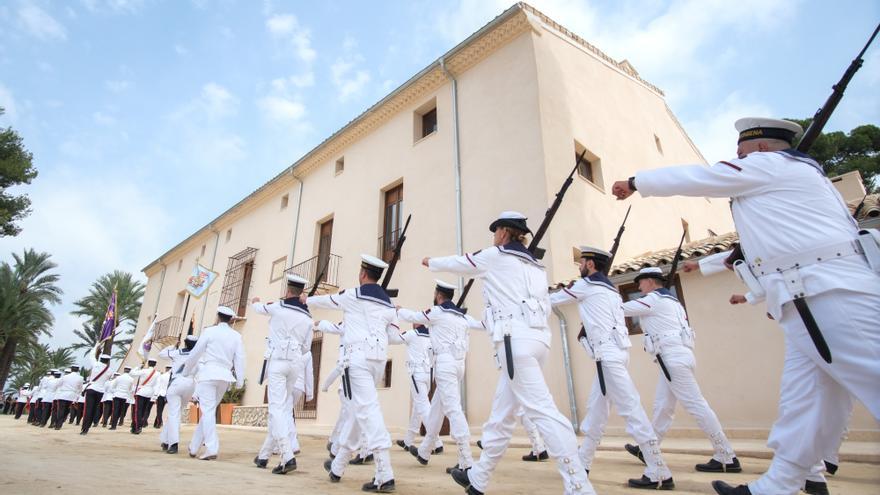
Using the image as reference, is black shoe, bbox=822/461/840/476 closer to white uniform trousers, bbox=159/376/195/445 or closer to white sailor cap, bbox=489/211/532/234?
white sailor cap, bbox=489/211/532/234

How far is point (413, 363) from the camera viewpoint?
671 centimetres

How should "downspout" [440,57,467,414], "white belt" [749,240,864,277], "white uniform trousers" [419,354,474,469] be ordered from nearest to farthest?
"white belt" [749,240,864,277]
"white uniform trousers" [419,354,474,469]
"downspout" [440,57,467,414]

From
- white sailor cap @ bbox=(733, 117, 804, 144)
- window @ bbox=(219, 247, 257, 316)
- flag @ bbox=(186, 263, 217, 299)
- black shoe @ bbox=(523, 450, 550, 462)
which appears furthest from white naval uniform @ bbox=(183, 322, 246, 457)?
window @ bbox=(219, 247, 257, 316)

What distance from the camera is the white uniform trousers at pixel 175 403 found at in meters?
6.70

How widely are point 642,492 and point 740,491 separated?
4.69 feet

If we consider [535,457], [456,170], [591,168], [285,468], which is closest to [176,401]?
[285,468]

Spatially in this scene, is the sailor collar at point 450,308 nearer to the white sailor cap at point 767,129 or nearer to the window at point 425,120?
the white sailor cap at point 767,129

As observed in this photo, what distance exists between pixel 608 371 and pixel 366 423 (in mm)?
2217

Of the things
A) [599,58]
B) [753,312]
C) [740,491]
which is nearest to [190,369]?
[740,491]

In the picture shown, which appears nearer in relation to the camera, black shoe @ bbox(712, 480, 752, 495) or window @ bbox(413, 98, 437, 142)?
black shoe @ bbox(712, 480, 752, 495)

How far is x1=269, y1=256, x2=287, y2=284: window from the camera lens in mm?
16222

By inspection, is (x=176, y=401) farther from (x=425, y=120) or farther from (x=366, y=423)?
(x=425, y=120)

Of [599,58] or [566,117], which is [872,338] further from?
[599,58]

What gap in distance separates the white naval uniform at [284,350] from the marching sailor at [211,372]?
84 centimetres
